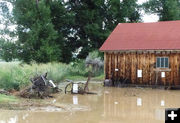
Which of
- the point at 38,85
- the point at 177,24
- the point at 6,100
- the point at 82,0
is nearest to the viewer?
the point at 6,100

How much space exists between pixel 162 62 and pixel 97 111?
29.1ft

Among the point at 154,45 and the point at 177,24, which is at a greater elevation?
the point at 177,24

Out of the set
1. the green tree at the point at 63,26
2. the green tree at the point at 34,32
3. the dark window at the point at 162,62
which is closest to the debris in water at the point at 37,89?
the dark window at the point at 162,62

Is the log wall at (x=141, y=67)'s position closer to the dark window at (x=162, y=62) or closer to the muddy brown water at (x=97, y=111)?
the dark window at (x=162, y=62)

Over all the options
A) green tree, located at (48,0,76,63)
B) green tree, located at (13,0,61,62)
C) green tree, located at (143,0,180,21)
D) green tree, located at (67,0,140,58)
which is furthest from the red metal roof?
green tree, located at (143,0,180,21)

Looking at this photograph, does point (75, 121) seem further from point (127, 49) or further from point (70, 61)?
point (70, 61)

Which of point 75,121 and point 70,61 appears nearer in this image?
point 75,121

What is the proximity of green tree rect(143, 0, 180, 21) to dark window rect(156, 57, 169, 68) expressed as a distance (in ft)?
50.9

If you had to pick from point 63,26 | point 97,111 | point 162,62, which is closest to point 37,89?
point 97,111

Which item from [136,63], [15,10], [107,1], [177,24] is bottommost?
[136,63]

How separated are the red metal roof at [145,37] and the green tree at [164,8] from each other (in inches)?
468

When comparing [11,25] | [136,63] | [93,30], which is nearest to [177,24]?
[136,63]

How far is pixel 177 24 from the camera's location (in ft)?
66.9

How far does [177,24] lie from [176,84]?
4915mm
